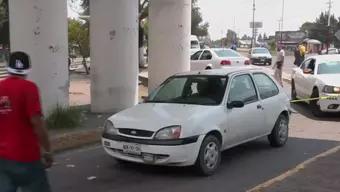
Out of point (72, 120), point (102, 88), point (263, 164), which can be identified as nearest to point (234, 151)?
point (263, 164)

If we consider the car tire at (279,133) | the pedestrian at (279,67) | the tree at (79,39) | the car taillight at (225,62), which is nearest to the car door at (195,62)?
the car taillight at (225,62)

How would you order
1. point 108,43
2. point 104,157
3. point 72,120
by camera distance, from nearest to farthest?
point 104,157
point 72,120
point 108,43

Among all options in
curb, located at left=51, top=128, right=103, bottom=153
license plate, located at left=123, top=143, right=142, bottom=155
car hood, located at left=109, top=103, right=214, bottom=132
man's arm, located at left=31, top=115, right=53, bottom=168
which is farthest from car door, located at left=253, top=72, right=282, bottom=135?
man's arm, located at left=31, top=115, right=53, bottom=168

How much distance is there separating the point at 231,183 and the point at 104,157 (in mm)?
2606

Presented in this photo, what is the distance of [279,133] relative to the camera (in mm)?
9797

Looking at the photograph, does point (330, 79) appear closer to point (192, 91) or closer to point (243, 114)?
point (243, 114)

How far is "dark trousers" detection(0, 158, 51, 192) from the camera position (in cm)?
449

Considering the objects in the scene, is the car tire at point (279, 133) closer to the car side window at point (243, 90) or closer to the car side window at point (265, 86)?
the car side window at point (265, 86)

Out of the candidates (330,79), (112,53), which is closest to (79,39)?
(112,53)

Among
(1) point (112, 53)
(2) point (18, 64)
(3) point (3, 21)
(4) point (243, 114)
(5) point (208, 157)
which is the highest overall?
(3) point (3, 21)

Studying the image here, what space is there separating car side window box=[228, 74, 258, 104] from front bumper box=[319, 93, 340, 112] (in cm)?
485

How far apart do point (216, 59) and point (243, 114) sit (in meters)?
16.6

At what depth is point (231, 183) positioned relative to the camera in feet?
23.9

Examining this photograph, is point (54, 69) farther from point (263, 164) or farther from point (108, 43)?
point (263, 164)
